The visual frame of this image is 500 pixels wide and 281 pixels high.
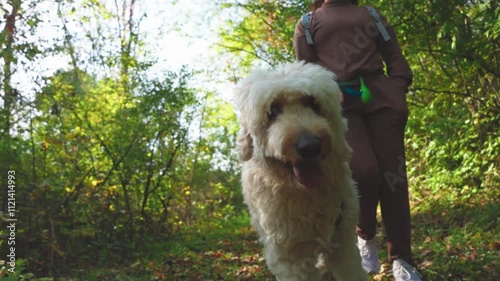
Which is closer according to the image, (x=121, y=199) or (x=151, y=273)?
(x=151, y=273)

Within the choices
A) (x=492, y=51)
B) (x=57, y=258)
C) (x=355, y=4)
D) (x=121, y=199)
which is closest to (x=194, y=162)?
(x=121, y=199)

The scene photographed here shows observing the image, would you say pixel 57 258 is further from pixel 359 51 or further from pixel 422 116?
pixel 422 116

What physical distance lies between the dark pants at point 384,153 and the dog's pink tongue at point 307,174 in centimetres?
74

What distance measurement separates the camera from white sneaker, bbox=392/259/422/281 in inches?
120

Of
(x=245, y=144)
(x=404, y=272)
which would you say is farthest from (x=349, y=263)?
(x=245, y=144)

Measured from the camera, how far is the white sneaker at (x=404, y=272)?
3.05 meters

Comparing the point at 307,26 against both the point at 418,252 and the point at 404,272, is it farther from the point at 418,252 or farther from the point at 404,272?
the point at 418,252

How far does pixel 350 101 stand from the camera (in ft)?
10.6

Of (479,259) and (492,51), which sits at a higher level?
(492,51)

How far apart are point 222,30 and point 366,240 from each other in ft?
33.9

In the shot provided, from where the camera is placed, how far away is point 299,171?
242 cm

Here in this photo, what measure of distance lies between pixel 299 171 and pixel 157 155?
14.9 feet

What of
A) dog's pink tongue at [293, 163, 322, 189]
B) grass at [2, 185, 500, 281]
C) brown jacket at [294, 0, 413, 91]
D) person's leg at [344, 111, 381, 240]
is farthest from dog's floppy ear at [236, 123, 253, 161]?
grass at [2, 185, 500, 281]

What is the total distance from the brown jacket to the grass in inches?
56.7
